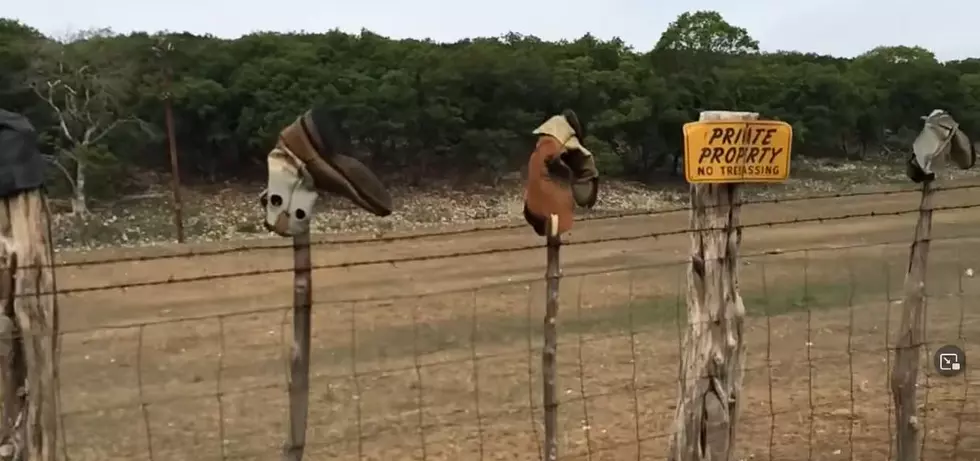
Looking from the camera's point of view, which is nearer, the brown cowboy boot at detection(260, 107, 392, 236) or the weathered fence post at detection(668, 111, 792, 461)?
the brown cowboy boot at detection(260, 107, 392, 236)

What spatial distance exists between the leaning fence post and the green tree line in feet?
78.9

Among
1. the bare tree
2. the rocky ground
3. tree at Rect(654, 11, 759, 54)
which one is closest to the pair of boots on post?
the rocky ground

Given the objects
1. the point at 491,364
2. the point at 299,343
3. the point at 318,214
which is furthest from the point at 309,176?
the point at 318,214

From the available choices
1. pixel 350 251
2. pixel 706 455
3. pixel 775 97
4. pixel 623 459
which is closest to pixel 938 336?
pixel 623 459

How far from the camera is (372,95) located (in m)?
30.6

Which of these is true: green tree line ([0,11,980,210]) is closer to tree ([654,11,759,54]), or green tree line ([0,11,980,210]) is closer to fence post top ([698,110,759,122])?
tree ([654,11,759,54])

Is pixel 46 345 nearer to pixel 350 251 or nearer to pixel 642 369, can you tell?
pixel 642 369

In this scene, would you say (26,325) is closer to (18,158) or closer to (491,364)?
(18,158)

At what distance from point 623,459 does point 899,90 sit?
127 feet

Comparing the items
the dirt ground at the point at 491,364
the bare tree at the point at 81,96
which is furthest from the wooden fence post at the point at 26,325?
the bare tree at the point at 81,96

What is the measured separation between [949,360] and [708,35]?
3632 cm

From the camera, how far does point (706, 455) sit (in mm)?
4188

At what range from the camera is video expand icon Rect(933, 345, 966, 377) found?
7.96m

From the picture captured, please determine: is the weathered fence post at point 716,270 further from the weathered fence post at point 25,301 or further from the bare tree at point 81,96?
the bare tree at point 81,96
